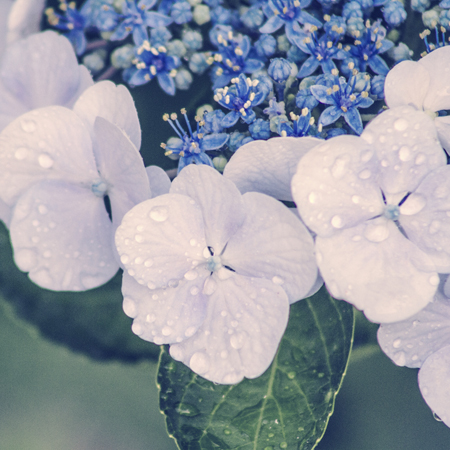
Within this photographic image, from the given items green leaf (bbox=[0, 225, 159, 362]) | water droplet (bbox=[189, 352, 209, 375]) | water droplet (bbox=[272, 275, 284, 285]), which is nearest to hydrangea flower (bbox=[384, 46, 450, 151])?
water droplet (bbox=[272, 275, 284, 285])

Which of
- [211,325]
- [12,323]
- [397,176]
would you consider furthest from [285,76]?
[12,323]

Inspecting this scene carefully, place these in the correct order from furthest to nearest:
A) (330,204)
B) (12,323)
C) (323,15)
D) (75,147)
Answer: (12,323), (323,15), (75,147), (330,204)

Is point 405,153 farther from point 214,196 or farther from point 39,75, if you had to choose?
point 39,75

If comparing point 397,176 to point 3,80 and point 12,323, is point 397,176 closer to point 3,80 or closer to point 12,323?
point 3,80

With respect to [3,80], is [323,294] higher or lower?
lower

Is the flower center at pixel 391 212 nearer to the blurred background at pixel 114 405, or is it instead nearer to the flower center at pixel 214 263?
the flower center at pixel 214 263

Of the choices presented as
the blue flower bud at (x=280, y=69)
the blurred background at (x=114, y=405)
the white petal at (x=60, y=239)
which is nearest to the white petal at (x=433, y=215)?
the blue flower bud at (x=280, y=69)
